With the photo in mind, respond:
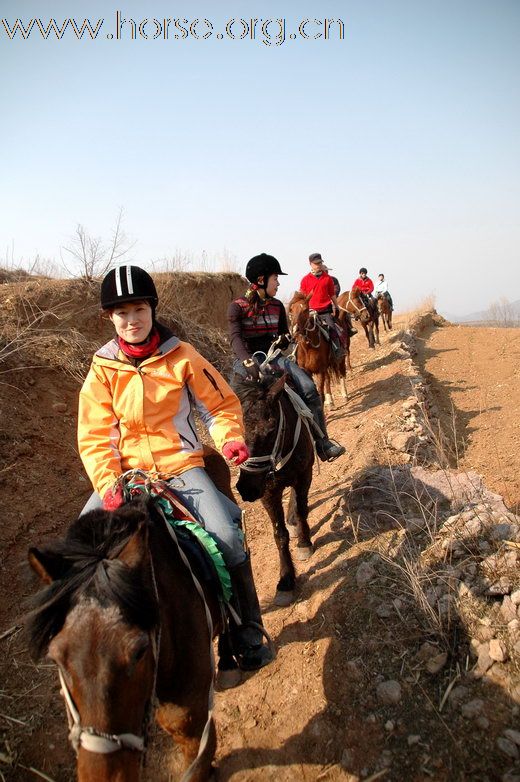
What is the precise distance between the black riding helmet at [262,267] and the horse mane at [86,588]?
4093mm

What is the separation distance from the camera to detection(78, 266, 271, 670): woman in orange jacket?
2627 mm

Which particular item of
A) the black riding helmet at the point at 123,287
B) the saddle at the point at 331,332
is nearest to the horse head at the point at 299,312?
the saddle at the point at 331,332

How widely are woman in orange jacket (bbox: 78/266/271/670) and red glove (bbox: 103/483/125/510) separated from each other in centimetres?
18

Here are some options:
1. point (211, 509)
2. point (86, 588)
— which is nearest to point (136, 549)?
point (86, 588)

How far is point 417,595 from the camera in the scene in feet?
9.89

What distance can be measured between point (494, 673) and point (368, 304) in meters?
15.3

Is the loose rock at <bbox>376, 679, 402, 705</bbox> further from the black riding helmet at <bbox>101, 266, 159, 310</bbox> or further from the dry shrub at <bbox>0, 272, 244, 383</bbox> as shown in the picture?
the dry shrub at <bbox>0, 272, 244, 383</bbox>

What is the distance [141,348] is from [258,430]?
1.42m

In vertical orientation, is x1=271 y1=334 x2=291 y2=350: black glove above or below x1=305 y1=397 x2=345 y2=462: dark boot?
above

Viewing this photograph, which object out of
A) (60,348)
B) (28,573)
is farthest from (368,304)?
(28,573)

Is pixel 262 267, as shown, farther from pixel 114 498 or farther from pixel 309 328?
pixel 309 328

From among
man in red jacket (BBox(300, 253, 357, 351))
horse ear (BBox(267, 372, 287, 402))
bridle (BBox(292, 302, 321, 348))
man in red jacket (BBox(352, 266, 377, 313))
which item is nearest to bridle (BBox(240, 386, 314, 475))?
horse ear (BBox(267, 372, 287, 402))

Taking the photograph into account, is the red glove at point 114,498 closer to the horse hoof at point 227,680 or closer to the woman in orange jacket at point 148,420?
the woman in orange jacket at point 148,420

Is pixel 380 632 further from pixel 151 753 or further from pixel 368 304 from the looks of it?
pixel 368 304
